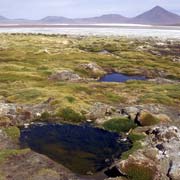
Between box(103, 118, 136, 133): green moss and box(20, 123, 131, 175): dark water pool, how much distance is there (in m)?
1.45

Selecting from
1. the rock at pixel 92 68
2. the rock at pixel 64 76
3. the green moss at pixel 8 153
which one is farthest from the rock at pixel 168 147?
the rock at pixel 92 68

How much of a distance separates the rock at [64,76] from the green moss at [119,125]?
36.5 metres

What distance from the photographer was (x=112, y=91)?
258 feet

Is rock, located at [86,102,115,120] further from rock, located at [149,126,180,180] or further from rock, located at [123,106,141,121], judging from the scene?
rock, located at [149,126,180,180]

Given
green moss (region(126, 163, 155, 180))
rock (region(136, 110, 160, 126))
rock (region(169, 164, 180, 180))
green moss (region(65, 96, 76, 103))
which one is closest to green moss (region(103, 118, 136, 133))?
rock (region(136, 110, 160, 126))

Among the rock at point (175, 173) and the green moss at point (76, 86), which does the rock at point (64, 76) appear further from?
the rock at point (175, 173)

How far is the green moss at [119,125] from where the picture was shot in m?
54.8

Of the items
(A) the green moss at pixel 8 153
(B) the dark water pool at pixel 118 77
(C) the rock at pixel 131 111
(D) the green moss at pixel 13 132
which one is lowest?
(B) the dark water pool at pixel 118 77

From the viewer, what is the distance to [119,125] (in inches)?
2190

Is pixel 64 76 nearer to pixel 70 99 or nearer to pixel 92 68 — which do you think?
pixel 92 68

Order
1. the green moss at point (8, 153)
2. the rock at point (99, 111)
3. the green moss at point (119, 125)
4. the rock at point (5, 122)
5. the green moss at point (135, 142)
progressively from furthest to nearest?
the rock at point (99, 111) → the green moss at point (119, 125) → the rock at point (5, 122) → the green moss at point (135, 142) → the green moss at point (8, 153)

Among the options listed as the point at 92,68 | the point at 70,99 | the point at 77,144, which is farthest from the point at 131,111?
the point at 92,68

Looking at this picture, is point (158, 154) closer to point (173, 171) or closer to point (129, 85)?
point (173, 171)

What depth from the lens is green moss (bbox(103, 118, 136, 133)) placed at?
2159 inches
